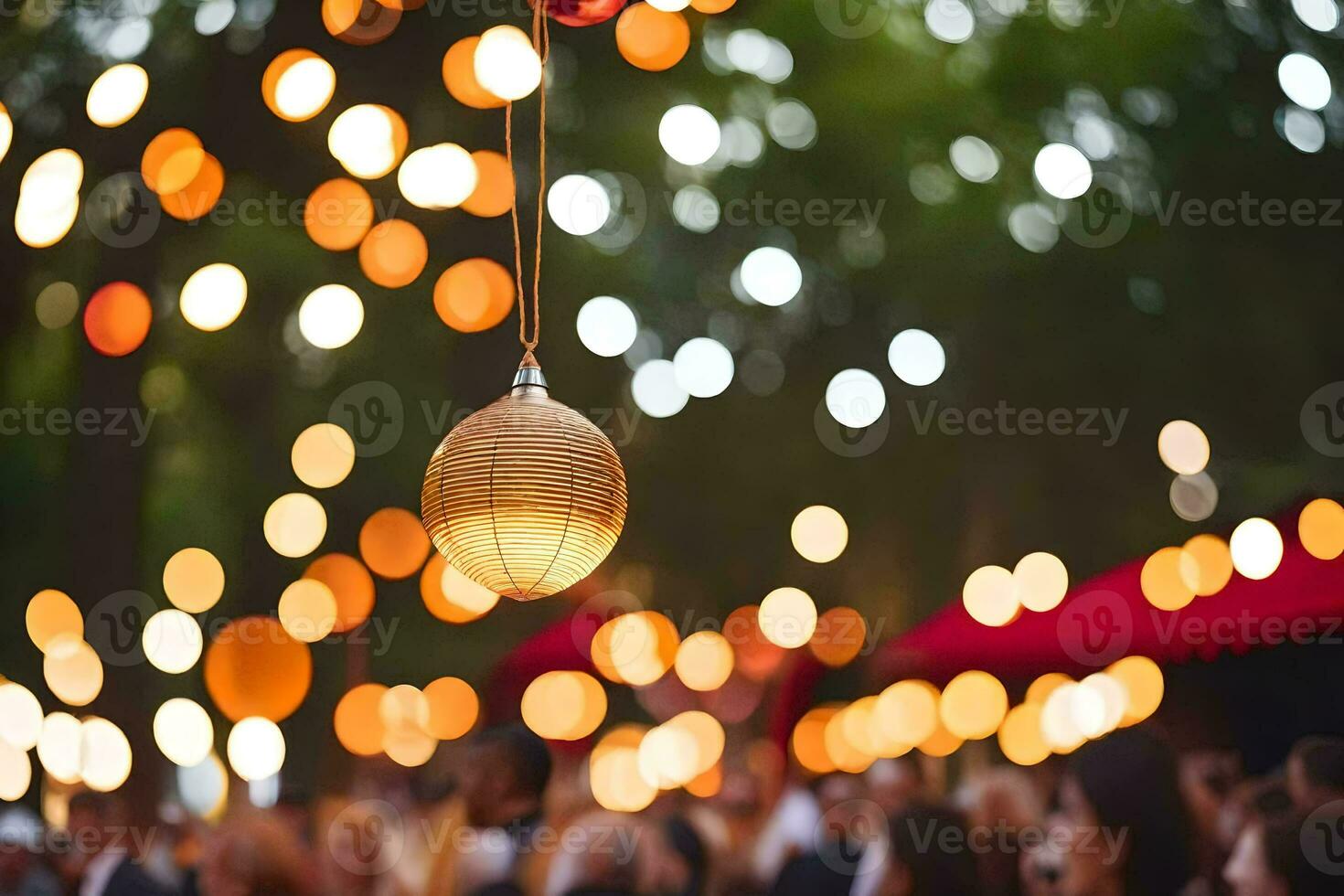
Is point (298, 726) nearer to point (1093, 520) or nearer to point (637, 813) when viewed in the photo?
point (637, 813)

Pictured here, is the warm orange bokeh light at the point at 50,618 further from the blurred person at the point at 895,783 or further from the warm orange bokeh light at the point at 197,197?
the blurred person at the point at 895,783

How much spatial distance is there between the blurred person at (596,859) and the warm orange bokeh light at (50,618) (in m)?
1.21

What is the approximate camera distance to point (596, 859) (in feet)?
9.44

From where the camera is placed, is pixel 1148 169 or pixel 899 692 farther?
pixel 1148 169

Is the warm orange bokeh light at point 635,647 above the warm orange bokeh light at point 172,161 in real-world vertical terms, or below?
below

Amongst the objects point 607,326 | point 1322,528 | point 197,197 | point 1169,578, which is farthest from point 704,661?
point 197,197

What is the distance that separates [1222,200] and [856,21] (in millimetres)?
996

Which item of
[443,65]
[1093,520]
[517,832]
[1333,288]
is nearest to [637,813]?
[517,832]

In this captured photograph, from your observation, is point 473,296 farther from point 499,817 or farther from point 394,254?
point 499,817

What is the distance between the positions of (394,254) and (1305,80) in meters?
2.27

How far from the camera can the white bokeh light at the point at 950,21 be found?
3.35 meters

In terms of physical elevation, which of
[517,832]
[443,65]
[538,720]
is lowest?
[517,832]

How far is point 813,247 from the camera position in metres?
3.22

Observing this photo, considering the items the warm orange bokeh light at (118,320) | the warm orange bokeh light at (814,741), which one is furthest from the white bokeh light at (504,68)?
the warm orange bokeh light at (814,741)
